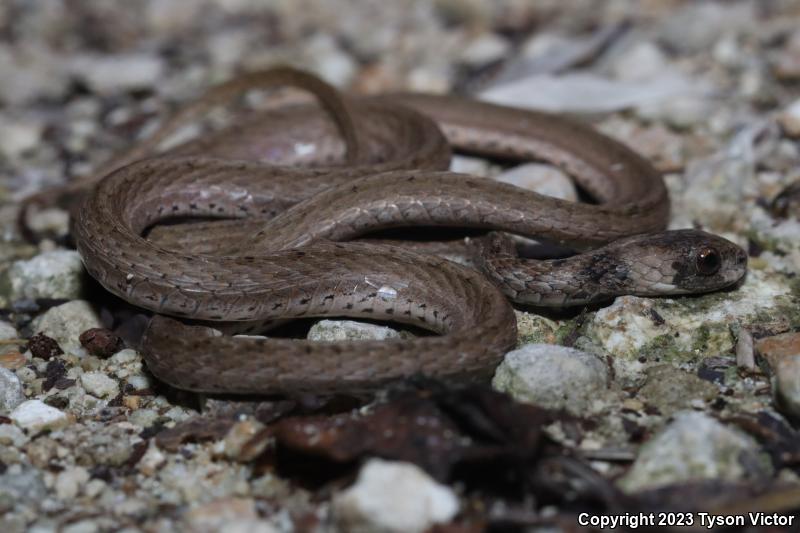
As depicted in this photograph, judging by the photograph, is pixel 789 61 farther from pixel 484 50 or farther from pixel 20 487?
pixel 20 487

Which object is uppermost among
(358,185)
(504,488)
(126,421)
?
(358,185)

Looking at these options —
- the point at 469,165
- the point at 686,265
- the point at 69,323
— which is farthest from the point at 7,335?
the point at 686,265

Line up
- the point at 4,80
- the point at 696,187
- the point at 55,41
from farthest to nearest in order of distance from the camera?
the point at 55,41
the point at 4,80
the point at 696,187

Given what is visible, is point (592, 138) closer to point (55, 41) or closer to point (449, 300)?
point (449, 300)

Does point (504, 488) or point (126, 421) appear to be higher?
point (504, 488)

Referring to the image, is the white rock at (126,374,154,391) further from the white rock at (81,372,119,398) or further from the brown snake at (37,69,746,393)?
the brown snake at (37,69,746,393)

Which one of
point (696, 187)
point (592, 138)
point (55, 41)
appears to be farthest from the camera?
point (55, 41)

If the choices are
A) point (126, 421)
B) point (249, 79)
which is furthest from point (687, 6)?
point (126, 421)

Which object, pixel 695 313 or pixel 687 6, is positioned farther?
pixel 687 6
